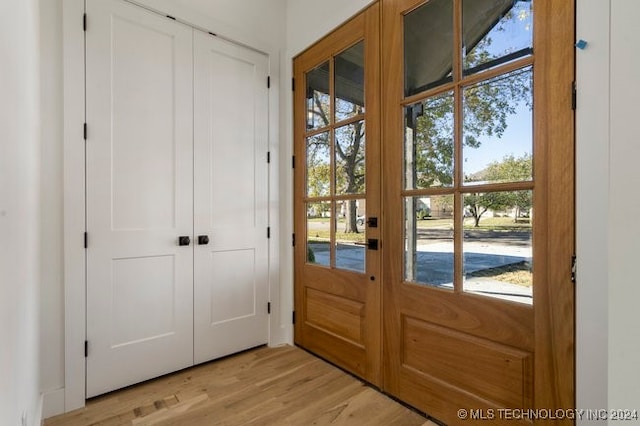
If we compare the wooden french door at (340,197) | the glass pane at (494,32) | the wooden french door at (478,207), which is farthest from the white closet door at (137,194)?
the glass pane at (494,32)

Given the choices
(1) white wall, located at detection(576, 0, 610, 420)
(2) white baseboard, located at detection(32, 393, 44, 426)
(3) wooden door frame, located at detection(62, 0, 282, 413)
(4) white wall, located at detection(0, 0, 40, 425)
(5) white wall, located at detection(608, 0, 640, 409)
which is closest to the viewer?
(5) white wall, located at detection(608, 0, 640, 409)

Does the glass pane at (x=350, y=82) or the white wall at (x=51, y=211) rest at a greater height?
the glass pane at (x=350, y=82)

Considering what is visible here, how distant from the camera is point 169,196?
2.10 meters

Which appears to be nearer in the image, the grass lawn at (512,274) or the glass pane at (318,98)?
the grass lawn at (512,274)

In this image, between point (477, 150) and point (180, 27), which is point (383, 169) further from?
point (180, 27)

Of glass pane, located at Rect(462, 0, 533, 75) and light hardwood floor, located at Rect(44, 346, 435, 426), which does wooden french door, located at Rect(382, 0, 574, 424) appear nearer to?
glass pane, located at Rect(462, 0, 533, 75)

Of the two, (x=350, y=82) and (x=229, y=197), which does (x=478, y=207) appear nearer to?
(x=350, y=82)

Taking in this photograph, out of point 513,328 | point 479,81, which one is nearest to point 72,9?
point 479,81

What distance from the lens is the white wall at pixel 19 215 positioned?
0.84m

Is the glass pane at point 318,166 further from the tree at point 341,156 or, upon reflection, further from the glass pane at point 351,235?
the glass pane at point 351,235

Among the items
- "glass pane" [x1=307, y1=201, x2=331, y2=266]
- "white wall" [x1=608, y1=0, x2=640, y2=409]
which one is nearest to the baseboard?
"glass pane" [x1=307, y1=201, x2=331, y2=266]

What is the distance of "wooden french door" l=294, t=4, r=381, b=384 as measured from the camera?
1957mm

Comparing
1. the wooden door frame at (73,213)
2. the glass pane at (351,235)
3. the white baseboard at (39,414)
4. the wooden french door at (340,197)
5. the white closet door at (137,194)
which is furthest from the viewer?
the glass pane at (351,235)

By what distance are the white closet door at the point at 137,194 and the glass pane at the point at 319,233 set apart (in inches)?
34.6
